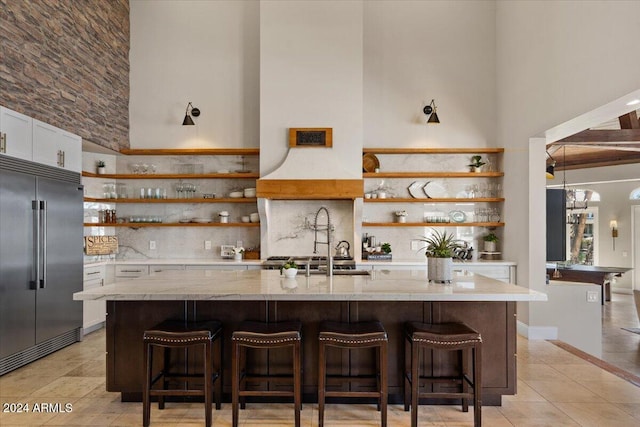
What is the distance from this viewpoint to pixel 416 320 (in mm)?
3084

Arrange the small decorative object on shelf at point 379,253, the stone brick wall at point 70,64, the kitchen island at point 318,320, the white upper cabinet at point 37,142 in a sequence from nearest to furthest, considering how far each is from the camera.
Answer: the kitchen island at point 318,320, the white upper cabinet at point 37,142, the stone brick wall at point 70,64, the small decorative object on shelf at point 379,253

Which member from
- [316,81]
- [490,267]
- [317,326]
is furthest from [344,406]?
[316,81]

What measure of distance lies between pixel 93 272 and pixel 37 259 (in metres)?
1.15

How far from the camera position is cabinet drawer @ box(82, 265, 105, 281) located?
5036 mm

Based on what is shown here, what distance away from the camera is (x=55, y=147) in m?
4.38

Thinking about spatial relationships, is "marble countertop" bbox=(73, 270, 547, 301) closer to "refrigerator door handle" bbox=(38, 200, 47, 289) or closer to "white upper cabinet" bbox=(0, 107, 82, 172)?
"refrigerator door handle" bbox=(38, 200, 47, 289)

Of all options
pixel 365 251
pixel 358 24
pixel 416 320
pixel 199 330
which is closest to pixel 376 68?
pixel 358 24

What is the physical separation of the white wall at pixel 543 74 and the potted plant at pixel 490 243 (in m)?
0.17

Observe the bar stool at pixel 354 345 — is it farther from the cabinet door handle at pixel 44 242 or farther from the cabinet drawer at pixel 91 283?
the cabinet drawer at pixel 91 283

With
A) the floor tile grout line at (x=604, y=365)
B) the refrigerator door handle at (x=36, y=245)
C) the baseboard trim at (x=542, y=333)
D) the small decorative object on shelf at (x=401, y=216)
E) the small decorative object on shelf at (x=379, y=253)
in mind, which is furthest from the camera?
the small decorative object on shelf at (x=401, y=216)

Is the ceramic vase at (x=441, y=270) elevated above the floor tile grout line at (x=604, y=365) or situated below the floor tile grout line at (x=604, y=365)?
above

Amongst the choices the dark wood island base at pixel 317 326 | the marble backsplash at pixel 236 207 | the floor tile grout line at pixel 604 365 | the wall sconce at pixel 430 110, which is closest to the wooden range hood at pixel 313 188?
the marble backsplash at pixel 236 207

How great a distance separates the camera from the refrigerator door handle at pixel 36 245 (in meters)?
4.03

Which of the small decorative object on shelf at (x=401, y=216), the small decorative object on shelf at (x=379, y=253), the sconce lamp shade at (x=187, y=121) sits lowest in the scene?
the small decorative object on shelf at (x=379, y=253)
